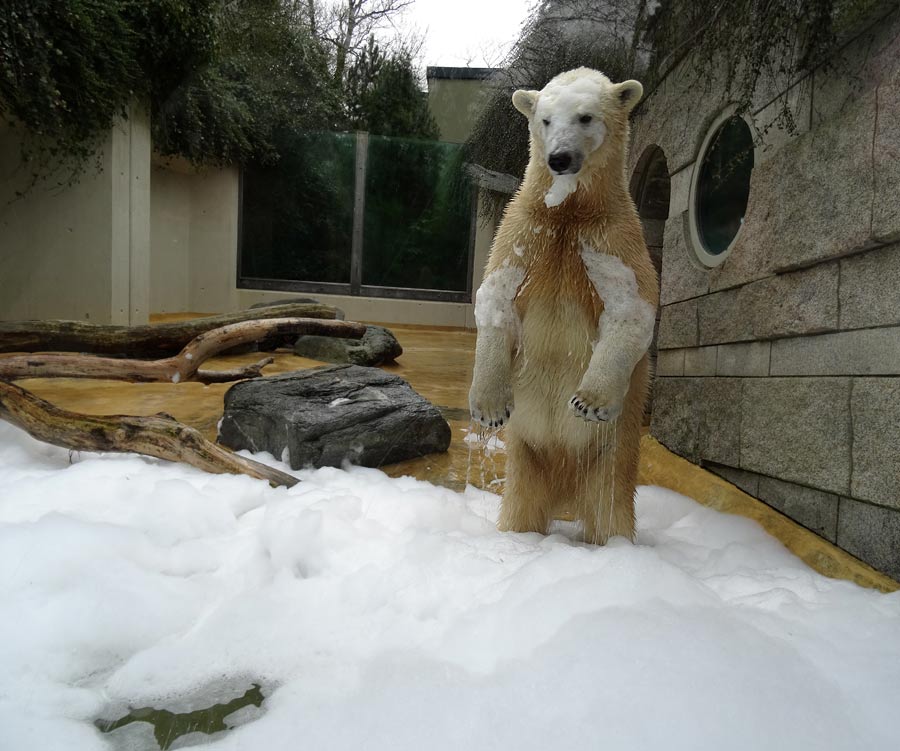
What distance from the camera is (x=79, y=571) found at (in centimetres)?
120

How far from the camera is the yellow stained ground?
1.70m

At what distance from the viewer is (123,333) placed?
3.71m

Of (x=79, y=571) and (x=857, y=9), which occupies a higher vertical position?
(x=857, y=9)

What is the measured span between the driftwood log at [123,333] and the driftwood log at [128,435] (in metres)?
1.52

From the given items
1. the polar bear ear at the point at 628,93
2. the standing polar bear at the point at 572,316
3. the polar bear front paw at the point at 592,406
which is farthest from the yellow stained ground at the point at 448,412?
the polar bear ear at the point at 628,93

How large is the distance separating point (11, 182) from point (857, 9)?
4432 millimetres

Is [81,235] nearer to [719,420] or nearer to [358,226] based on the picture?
[358,226]

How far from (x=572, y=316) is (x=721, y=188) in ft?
4.35

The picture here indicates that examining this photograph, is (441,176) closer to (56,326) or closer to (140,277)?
(140,277)

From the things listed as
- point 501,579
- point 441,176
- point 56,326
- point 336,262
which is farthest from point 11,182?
point 501,579

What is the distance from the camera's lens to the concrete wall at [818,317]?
56.2 inches

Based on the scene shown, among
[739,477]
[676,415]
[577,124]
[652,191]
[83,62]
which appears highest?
[83,62]

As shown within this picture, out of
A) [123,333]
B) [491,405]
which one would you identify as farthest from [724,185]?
[123,333]

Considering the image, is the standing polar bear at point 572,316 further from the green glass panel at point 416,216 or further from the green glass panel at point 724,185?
the green glass panel at point 416,216
